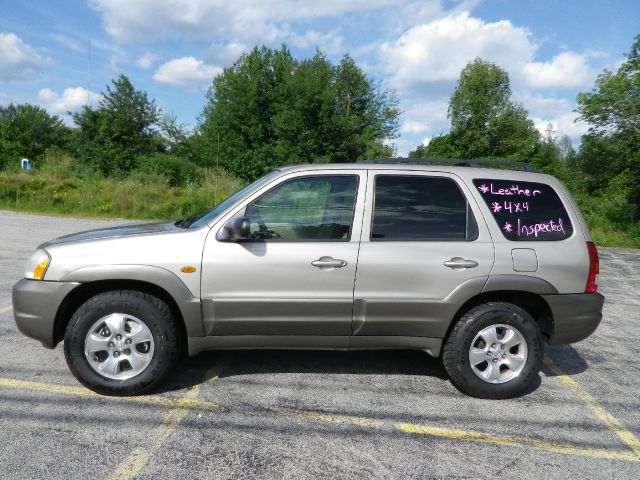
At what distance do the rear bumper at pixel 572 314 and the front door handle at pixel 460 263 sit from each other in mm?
652

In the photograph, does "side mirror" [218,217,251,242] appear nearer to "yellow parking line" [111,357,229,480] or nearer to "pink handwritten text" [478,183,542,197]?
"yellow parking line" [111,357,229,480]

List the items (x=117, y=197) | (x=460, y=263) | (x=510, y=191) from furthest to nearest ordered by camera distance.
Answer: (x=117, y=197) → (x=510, y=191) → (x=460, y=263)

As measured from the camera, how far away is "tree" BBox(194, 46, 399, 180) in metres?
34.2

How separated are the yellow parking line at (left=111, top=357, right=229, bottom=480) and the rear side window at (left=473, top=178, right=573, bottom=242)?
2668 mm

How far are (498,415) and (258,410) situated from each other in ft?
5.76

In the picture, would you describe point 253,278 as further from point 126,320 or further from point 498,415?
point 498,415

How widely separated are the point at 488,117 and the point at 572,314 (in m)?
53.8

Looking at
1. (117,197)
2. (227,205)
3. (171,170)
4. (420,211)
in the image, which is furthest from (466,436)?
(171,170)

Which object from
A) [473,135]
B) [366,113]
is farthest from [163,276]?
[473,135]

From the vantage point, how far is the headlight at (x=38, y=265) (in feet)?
10.9

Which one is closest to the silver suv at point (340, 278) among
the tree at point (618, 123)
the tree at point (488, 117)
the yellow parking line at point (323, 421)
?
the yellow parking line at point (323, 421)

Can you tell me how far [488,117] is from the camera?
172 feet

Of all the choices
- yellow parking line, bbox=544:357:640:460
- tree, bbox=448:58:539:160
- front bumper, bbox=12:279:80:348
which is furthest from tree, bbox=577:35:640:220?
tree, bbox=448:58:539:160

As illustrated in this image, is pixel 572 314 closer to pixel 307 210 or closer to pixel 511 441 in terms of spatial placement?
pixel 511 441
